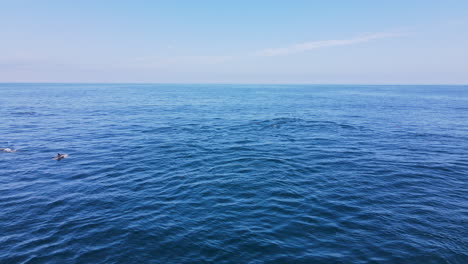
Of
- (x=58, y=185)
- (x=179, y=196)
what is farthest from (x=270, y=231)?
(x=58, y=185)

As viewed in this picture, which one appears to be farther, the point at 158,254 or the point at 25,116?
the point at 25,116

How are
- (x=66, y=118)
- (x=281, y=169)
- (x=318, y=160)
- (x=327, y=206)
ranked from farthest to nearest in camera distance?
→ (x=66, y=118) < (x=318, y=160) < (x=281, y=169) < (x=327, y=206)

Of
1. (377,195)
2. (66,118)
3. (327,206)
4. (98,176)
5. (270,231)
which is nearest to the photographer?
(270,231)

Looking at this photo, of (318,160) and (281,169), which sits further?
(318,160)

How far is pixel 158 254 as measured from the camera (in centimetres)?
1283

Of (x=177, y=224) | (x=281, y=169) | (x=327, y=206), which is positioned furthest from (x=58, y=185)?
(x=327, y=206)

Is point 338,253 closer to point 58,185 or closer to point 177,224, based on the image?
point 177,224

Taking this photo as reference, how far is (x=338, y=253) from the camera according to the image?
1294 cm

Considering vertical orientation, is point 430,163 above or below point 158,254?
above

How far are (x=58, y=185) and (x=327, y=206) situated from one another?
23207 millimetres

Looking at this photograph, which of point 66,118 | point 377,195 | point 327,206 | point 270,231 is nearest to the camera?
point 270,231

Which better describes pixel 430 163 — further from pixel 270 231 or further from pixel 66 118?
pixel 66 118

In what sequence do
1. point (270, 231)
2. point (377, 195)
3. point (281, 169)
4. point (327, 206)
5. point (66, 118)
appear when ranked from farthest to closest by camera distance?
point (66, 118)
point (281, 169)
point (377, 195)
point (327, 206)
point (270, 231)

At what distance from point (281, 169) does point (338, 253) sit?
40.8ft
